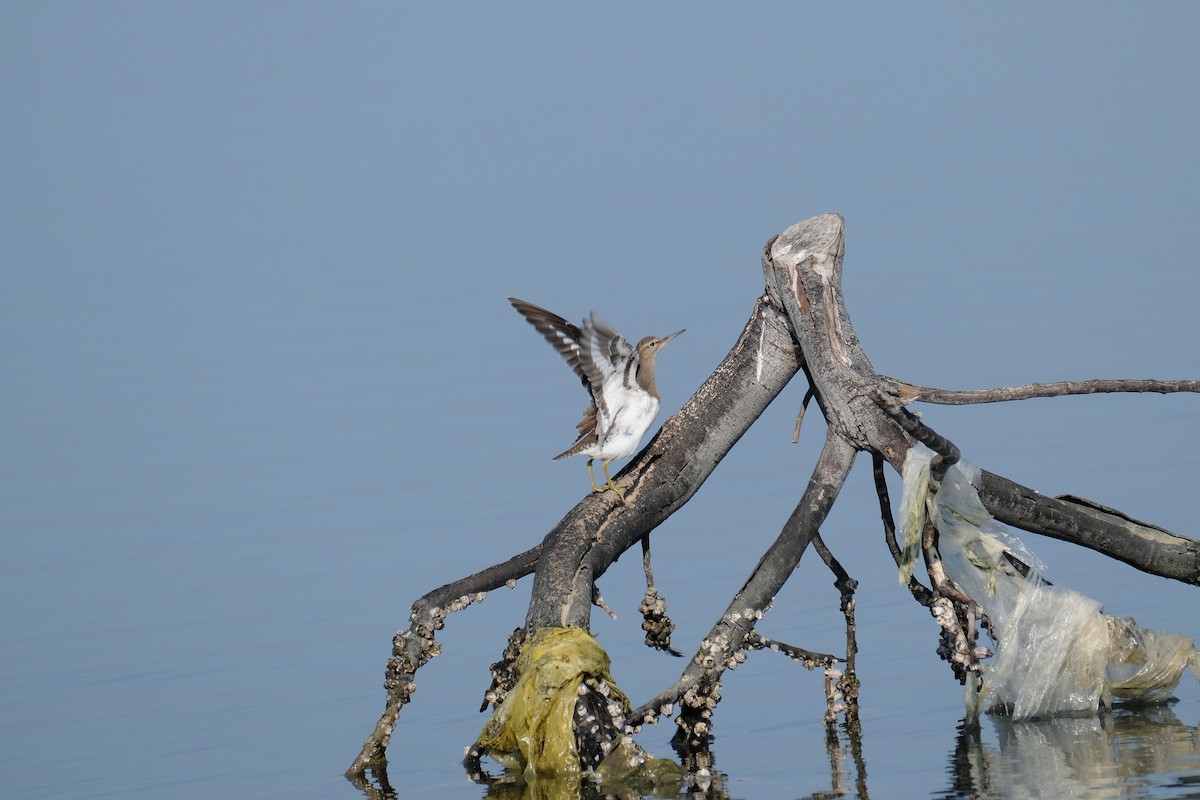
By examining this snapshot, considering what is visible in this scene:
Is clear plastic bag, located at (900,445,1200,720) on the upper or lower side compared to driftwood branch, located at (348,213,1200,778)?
lower

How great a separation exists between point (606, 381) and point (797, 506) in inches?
45.5

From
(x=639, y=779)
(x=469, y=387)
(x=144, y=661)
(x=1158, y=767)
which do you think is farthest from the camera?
(x=469, y=387)

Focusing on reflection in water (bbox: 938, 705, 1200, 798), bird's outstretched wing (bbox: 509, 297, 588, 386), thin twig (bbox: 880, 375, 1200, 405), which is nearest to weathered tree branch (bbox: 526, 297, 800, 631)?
bird's outstretched wing (bbox: 509, 297, 588, 386)

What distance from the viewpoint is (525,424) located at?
1577 cm

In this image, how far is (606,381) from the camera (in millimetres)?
8789

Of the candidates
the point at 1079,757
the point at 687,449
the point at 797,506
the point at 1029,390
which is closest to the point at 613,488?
the point at 687,449

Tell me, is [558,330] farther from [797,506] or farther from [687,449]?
[797,506]

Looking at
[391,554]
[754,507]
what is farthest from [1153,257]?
[391,554]

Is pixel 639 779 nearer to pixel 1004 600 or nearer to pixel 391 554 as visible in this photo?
pixel 1004 600

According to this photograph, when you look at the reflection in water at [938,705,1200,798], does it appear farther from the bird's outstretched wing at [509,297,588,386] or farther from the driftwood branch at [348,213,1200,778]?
the bird's outstretched wing at [509,297,588,386]

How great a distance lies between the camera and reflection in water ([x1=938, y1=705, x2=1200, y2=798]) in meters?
6.75

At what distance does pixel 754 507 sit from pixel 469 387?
5.75 meters

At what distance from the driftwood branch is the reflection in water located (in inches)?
23.8

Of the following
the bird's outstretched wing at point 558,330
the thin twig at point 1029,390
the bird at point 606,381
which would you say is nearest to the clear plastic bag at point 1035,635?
the thin twig at point 1029,390
